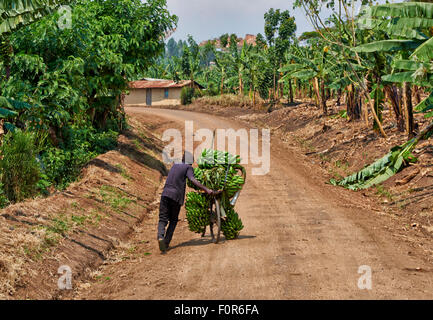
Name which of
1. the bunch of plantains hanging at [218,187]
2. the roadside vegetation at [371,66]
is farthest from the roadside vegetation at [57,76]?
the bunch of plantains hanging at [218,187]

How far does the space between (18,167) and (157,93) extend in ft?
171

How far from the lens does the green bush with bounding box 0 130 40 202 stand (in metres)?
10.6

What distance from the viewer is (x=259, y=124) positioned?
35.6 metres

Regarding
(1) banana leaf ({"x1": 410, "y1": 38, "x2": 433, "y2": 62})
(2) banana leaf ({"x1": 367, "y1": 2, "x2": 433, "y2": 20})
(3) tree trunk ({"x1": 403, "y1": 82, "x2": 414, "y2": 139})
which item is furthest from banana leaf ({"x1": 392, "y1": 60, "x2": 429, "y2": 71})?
(3) tree trunk ({"x1": 403, "y1": 82, "x2": 414, "y2": 139})

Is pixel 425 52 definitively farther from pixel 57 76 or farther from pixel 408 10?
pixel 57 76

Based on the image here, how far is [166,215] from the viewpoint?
9.05 metres

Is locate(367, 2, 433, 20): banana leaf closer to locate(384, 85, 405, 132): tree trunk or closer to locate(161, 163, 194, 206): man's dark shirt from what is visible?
locate(161, 163, 194, 206): man's dark shirt

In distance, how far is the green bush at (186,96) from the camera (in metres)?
56.0

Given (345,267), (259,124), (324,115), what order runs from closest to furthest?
(345,267), (324,115), (259,124)

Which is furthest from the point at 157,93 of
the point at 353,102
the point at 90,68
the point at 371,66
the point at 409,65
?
the point at 409,65

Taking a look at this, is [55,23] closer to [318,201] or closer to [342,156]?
[318,201]

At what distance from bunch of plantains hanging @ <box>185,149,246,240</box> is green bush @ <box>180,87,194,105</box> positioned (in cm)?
4686
